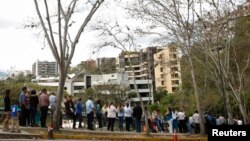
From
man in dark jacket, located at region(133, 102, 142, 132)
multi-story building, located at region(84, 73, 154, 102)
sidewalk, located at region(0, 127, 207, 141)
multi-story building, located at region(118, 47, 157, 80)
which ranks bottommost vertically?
sidewalk, located at region(0, 127, 207, 141)

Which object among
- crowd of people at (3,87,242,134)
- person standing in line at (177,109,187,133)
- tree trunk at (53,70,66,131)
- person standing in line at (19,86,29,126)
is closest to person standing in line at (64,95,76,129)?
crowd of people at (3,87,242,134)

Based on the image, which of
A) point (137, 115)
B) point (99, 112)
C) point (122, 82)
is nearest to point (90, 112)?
point (99, 112)

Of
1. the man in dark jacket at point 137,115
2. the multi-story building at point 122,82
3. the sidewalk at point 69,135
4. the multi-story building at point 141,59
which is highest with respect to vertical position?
the multi-story building at point 122,82

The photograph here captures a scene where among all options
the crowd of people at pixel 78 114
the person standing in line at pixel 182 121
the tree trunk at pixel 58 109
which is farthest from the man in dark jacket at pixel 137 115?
the tree trunk at pixel 58 109

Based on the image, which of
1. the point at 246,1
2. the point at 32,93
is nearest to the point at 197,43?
the point at 246,1

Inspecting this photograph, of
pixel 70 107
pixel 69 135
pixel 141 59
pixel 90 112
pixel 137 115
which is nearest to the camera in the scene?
pixel 69 135

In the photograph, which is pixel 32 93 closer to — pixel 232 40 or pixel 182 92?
pixel 232 40

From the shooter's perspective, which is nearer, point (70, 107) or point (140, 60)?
point (70, 107)

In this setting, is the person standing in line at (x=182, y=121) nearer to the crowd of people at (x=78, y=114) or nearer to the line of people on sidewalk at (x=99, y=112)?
the crowd of people at (x=78, y=114)

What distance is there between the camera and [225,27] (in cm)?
2720

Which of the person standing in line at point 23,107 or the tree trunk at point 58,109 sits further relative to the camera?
the tree trunk at point 58,109

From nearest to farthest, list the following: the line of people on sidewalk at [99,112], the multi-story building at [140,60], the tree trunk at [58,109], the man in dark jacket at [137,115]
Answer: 1. the tree trunk at [58,109]
2. the line of people on sidewalk at [99,112]
3. the man in dark jacket at [137,115]
4. the multi-story building at [140,60]

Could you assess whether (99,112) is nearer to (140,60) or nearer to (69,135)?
(69,135)

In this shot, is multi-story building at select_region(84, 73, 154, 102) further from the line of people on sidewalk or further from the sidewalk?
the sidewalk
